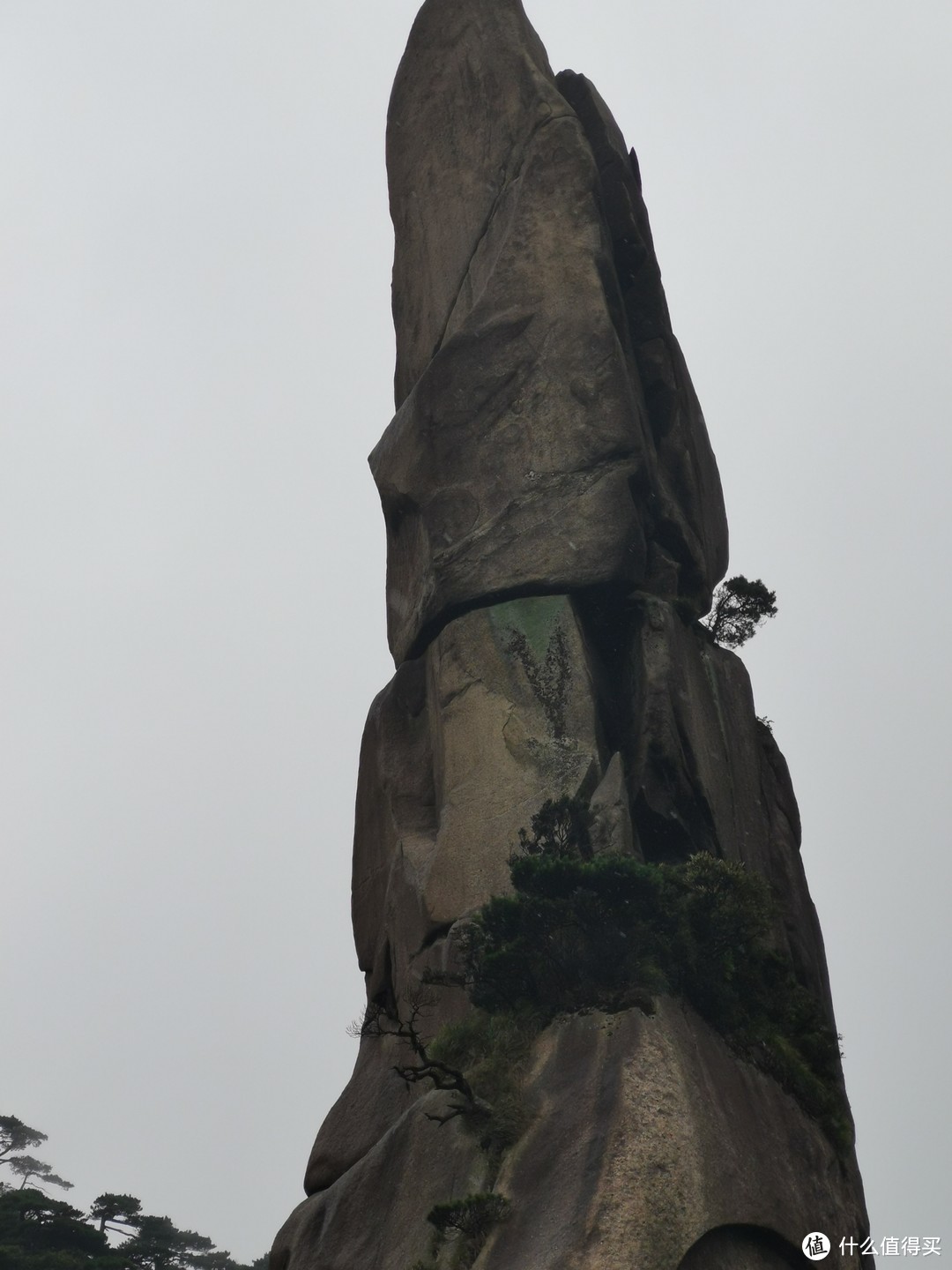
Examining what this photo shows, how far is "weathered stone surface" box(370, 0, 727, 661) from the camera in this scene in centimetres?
2248

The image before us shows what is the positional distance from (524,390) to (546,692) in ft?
16.0

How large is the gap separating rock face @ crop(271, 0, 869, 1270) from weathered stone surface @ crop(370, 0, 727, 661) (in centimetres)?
5

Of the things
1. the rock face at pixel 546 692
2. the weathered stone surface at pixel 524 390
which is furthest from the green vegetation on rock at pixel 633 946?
the weathered stone surface at pixel 524 390

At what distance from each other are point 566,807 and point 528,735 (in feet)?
5.59

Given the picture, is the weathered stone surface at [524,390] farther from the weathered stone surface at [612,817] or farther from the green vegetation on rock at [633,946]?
the green vegetation on rock at [633,946]

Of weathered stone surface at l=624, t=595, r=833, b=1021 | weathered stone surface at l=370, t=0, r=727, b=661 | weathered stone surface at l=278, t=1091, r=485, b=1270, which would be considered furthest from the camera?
weathered stone surface at l=370, t=0, r=727, b=661

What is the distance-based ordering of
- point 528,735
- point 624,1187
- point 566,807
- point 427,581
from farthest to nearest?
1. point 427,581
2. point 528,735
3. point 566,807
4. point 624,1187

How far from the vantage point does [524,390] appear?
23.2 metres

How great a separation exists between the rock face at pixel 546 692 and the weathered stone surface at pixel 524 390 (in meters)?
0.05

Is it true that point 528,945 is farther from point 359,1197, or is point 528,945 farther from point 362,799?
point 362,799

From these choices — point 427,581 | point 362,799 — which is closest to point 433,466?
point 427,581

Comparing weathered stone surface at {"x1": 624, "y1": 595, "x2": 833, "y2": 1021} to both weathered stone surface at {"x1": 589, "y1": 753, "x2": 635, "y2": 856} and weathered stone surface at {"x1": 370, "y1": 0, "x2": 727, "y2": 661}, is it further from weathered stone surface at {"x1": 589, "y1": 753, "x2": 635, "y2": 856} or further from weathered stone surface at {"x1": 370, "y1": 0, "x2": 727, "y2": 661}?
weathered stone surface at {"x1": 370, "y1": 0, "x2": 727, "y2": 661}

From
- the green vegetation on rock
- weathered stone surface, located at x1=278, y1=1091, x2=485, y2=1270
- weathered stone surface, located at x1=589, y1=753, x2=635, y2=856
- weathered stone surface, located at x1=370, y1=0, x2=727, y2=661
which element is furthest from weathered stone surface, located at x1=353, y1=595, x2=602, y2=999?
weathered stone surface, located at x1=278, y1=1091, x2=485, y2=1270

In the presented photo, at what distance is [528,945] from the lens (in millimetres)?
17547
